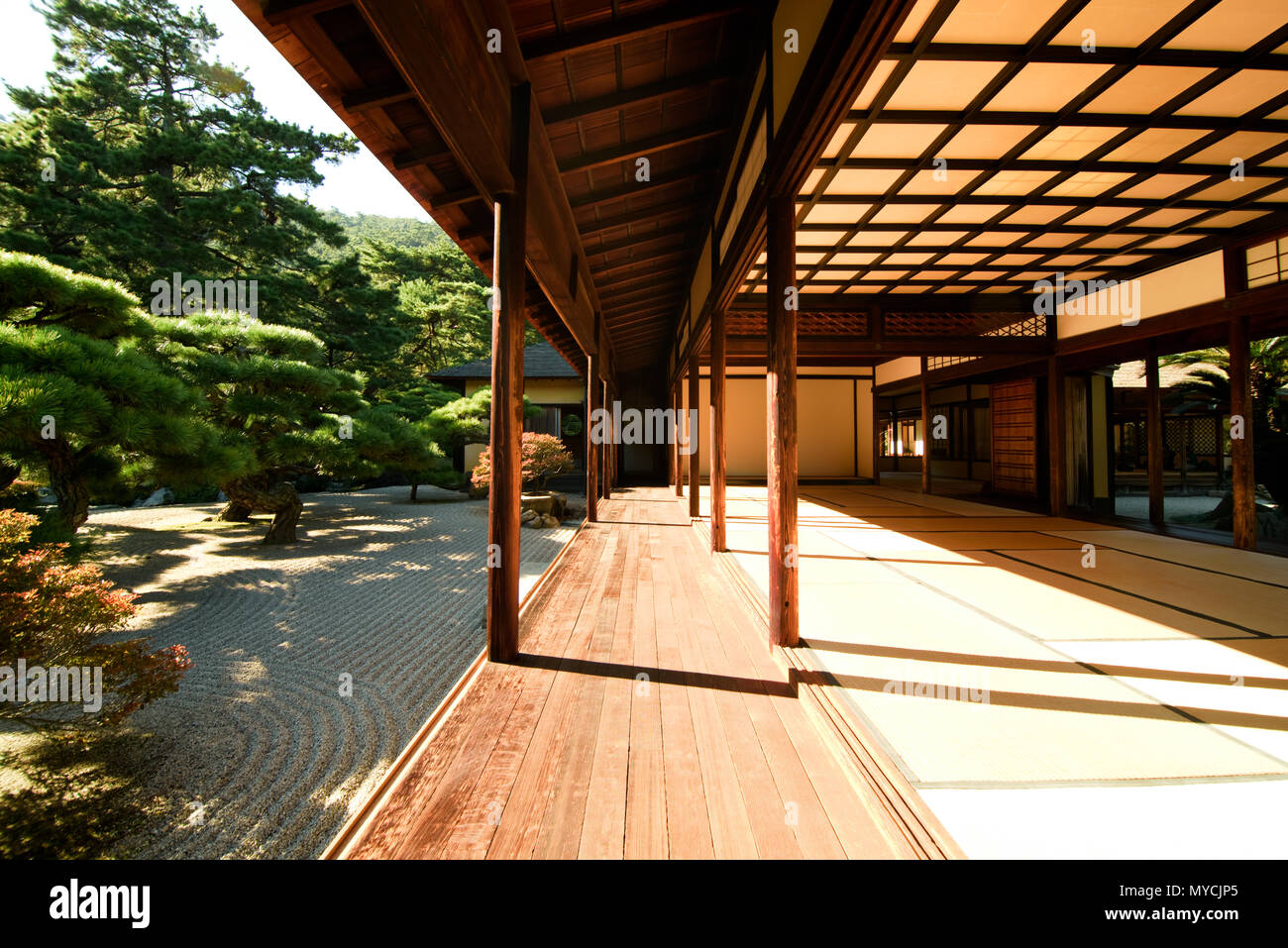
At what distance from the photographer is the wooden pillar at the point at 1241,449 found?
520cm

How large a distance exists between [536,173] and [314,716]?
3.64m

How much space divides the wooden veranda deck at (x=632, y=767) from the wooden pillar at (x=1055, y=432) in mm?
7072

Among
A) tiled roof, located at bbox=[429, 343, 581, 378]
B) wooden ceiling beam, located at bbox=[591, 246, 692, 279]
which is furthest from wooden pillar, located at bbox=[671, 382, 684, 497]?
tiled roof, located at bbox=[429, 343, 581, 378]

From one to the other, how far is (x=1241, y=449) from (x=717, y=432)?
542cm

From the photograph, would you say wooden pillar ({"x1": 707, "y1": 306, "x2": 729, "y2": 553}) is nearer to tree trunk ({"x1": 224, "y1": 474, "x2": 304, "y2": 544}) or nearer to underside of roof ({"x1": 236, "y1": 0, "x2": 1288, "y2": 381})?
underside of roof ({"x1": 236, "y1": 0, "x2": 1288, "y2": 381})

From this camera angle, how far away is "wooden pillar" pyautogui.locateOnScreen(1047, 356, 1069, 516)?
7484mm

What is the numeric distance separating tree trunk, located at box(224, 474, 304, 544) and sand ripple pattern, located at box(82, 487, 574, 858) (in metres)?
0.28

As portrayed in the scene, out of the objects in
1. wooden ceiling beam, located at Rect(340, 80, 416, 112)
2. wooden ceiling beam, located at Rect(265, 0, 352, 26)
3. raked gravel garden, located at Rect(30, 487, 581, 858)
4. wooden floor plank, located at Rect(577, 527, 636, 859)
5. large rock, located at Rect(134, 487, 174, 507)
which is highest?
wooden ceiling beam, located at Rect(340, 80, 416, 112)

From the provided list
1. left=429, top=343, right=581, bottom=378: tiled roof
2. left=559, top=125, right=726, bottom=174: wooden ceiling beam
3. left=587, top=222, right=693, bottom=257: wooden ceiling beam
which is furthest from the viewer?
left=429, top=343, right=581, bottom=378: tiled roof

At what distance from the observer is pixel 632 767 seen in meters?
1.78

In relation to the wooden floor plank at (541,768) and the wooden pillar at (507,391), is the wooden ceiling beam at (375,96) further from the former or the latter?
the wooden floor plank at (541,768)

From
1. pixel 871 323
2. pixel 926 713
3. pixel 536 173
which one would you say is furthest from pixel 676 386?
pixel 926 713

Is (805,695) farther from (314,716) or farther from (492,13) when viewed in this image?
(492,13)

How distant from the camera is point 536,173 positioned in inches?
126
